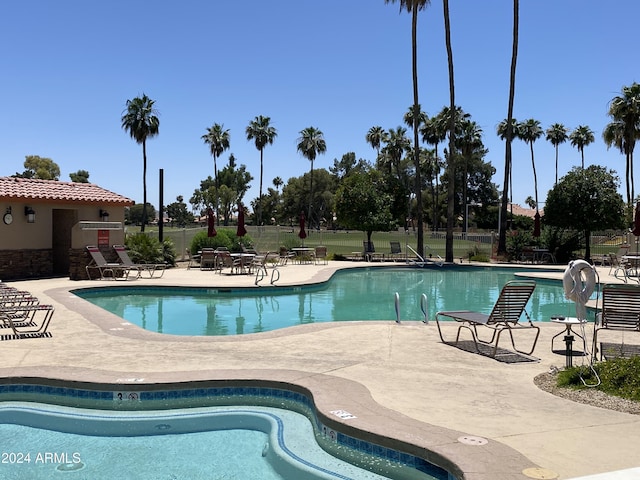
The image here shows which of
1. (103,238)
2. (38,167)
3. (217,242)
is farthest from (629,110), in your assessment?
(38,167)

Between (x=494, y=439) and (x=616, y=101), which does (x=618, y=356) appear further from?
(x=616, y=101)

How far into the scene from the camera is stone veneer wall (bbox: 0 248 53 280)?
17700mm

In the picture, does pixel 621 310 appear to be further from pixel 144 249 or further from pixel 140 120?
pixel 140 120

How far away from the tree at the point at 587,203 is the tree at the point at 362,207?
26.6 ft

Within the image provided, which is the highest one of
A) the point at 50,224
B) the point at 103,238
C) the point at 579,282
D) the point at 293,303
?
the point at 50,224

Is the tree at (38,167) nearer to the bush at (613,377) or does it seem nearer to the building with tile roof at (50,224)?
the building with tile roof at (50,224)

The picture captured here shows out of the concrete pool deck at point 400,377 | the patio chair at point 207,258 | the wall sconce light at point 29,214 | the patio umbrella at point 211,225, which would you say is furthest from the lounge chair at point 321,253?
the concrete pool deck at point 400,377

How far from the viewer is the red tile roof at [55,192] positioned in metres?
17.9

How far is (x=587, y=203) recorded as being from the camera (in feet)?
89.7

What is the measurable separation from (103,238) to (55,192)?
7.04ft

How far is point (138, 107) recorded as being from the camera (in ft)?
143

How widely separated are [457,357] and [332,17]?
19031mm

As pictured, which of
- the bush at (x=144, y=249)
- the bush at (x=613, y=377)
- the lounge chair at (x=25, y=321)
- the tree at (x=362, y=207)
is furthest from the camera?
the tree at (x=362, y=207)

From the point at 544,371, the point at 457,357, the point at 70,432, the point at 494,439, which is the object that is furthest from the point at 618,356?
the point at 70,432
